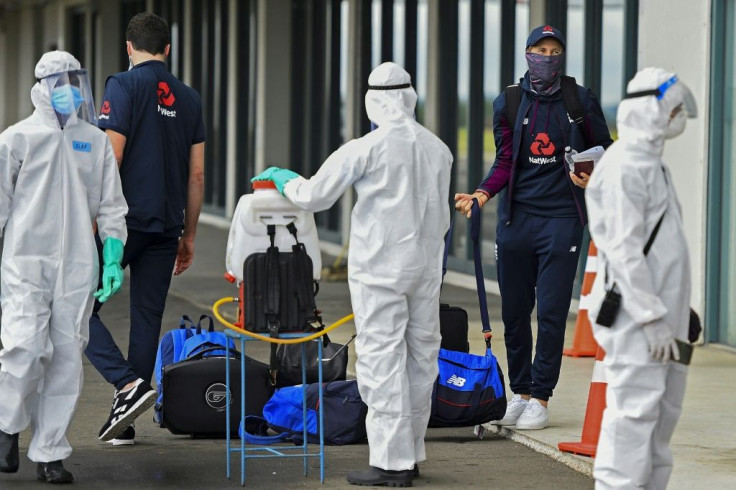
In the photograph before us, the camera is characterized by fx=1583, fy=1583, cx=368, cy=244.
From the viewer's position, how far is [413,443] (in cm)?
643

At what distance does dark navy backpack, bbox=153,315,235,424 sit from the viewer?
25.0 ft

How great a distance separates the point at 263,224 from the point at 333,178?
→ 47 cm

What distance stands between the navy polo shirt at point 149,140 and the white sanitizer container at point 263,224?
0.76 m

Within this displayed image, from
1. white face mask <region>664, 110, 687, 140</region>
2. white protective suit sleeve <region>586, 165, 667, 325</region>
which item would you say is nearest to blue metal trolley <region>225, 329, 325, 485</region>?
white protective suit sleeve <region>586, 165, 667, 325</region>

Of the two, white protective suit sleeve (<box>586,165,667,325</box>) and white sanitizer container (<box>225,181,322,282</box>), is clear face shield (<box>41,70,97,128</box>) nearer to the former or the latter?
white sanitizer container (<box>225,181,322,282</box>)

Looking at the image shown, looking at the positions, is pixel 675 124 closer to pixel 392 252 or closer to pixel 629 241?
pixel 629 241

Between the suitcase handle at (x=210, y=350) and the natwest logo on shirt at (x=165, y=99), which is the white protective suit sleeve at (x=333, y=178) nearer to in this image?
the natwest logo on shirt at (x=165, y=99)

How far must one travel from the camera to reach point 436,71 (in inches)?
626

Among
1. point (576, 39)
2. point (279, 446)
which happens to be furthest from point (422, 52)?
point (279, 446)

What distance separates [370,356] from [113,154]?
4.58ft

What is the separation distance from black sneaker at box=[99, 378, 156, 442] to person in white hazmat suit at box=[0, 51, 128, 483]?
0.97ft

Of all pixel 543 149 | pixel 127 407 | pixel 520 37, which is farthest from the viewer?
pixel 520 37

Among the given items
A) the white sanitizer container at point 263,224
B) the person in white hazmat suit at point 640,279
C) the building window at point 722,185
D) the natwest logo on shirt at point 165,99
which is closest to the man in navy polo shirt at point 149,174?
the natwest logo on shirt at point 165,99

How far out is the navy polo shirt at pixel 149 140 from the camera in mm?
7195
